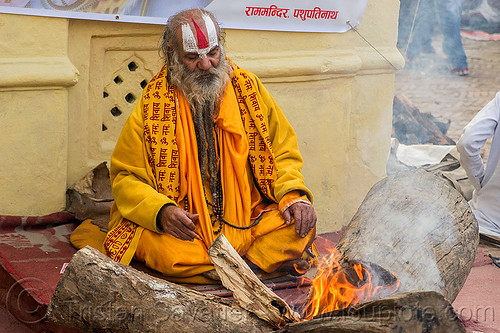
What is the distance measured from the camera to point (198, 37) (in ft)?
13.6

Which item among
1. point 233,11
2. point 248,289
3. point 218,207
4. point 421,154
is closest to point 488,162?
point 421,154

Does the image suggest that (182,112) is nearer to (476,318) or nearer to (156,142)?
(156,142)

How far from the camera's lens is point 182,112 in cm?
424

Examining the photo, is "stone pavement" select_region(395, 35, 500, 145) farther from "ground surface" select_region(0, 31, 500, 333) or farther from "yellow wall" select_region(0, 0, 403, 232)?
"yellow wall" select_region(0, 0, 403, 232)

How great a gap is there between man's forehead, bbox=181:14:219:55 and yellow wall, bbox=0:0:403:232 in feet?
2.61

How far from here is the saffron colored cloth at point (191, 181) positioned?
4.05 meters

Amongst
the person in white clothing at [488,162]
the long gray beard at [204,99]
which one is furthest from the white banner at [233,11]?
the person in white clothing at [488,162]

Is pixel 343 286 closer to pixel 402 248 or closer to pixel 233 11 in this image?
pixel 402 248

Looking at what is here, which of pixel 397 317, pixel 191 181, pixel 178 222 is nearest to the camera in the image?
pixel 397 317

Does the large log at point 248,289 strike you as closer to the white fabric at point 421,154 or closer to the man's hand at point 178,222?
the man's hand at point 178,222

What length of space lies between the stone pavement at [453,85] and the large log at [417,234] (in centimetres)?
588

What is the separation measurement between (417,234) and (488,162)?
7.78ft

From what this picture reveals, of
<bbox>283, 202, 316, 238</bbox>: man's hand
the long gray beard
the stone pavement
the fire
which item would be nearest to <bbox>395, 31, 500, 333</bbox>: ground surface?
the stone pavement

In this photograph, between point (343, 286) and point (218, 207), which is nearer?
point (343, 286)
